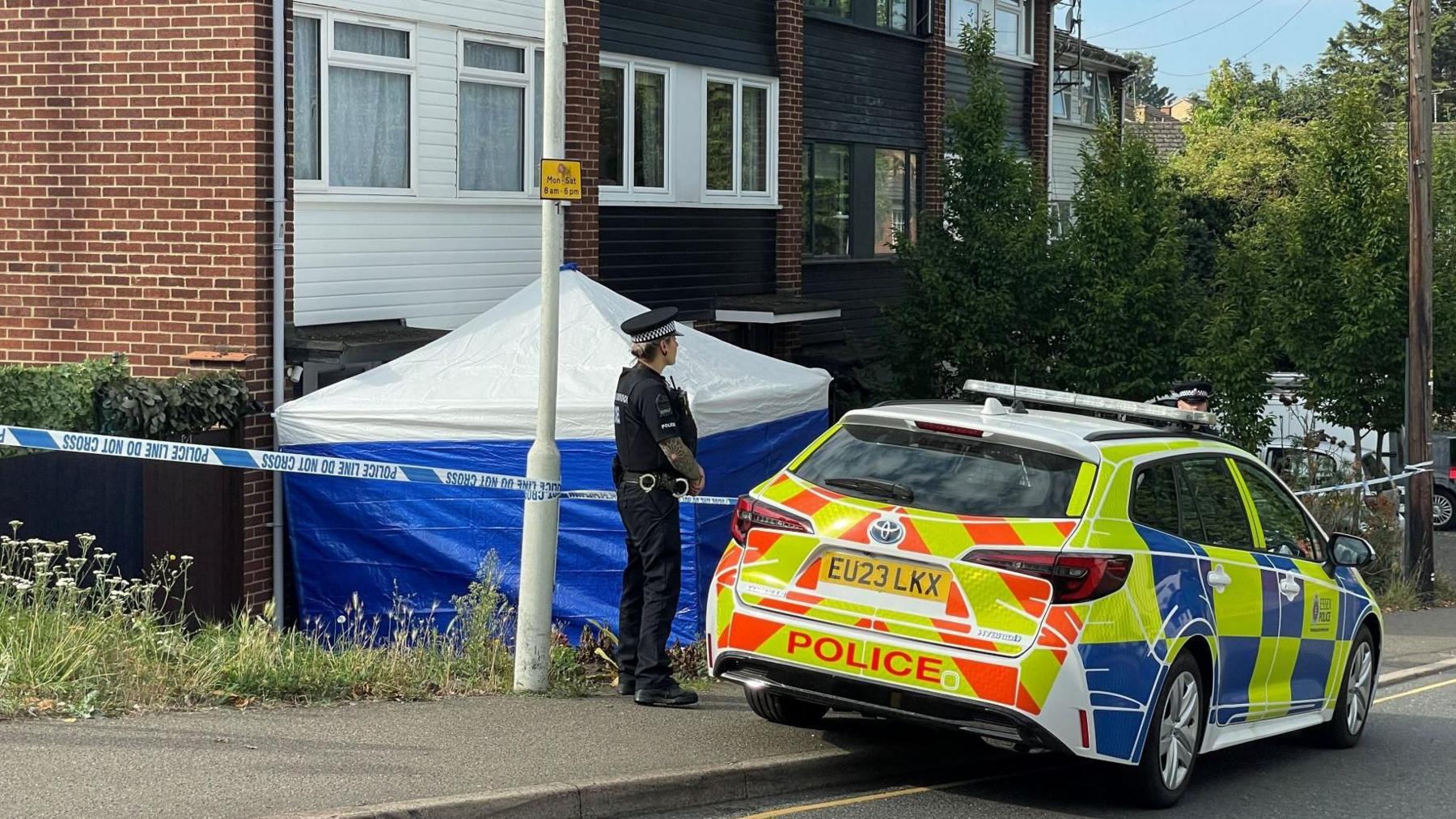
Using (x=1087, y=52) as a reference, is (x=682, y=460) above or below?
below

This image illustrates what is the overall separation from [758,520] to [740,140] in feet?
39.2

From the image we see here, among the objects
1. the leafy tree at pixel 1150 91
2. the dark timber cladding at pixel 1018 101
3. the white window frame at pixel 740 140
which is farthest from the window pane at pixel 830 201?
the leafy tree at pixel 1150 91

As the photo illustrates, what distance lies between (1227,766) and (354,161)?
792 cm

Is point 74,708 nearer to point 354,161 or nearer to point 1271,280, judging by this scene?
point 354,161

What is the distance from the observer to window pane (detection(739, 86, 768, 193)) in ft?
63.5

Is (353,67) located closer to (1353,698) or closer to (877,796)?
(877,796)

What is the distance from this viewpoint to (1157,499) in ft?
24.8

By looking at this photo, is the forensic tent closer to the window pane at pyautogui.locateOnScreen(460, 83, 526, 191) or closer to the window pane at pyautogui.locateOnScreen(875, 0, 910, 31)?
the window pane at pyautogui.locateOnScreen(460, 83, 526, 191)

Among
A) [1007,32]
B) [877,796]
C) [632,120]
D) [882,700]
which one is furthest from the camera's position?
[1007,32]

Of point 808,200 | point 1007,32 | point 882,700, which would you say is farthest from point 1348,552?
point 1007,32

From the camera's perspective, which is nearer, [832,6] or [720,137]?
[720,137]

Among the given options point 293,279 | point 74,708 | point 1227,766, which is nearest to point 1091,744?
point 1227,766

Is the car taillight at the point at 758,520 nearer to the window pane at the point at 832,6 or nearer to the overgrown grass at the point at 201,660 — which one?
the overgrown grass at the point at 201,660

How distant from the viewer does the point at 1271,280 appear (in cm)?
1783
